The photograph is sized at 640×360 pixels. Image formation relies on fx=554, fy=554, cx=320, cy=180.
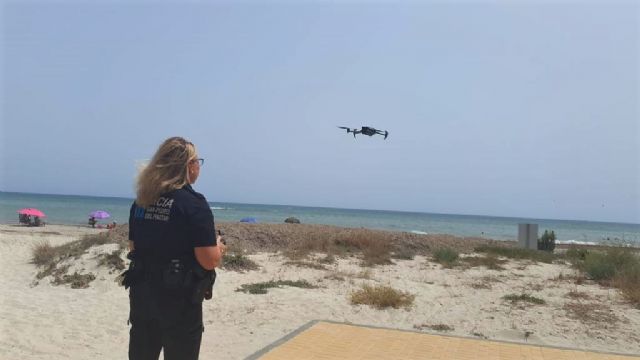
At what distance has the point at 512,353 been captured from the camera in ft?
20.8

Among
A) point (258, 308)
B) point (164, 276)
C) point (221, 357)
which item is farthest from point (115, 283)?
point (164, 276)

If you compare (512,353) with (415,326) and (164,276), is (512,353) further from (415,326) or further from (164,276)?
(164,276)

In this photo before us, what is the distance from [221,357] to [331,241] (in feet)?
37.7

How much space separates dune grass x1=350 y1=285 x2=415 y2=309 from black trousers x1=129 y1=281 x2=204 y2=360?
6.60 metres

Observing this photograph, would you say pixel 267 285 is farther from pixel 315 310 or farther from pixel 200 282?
pixel 200 282

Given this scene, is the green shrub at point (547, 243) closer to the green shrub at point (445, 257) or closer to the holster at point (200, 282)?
the green shrub at point (445, 257)

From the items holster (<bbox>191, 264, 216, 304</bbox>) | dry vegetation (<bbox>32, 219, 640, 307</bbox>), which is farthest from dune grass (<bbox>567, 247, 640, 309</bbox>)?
holster (<bbox>191, 264, 216, 304</bbox>)

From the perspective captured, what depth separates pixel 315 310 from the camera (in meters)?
8.98

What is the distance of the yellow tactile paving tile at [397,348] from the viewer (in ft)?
19.5

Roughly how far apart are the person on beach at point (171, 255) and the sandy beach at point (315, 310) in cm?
336

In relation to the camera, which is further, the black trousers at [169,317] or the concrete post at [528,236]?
the concrete post at [528,236]

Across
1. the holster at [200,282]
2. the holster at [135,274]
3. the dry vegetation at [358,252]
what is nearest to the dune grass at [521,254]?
the dry vegetation at [358,252]

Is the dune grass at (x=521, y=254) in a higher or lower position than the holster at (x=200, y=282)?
lower

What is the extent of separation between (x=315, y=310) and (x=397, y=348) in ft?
9.36
